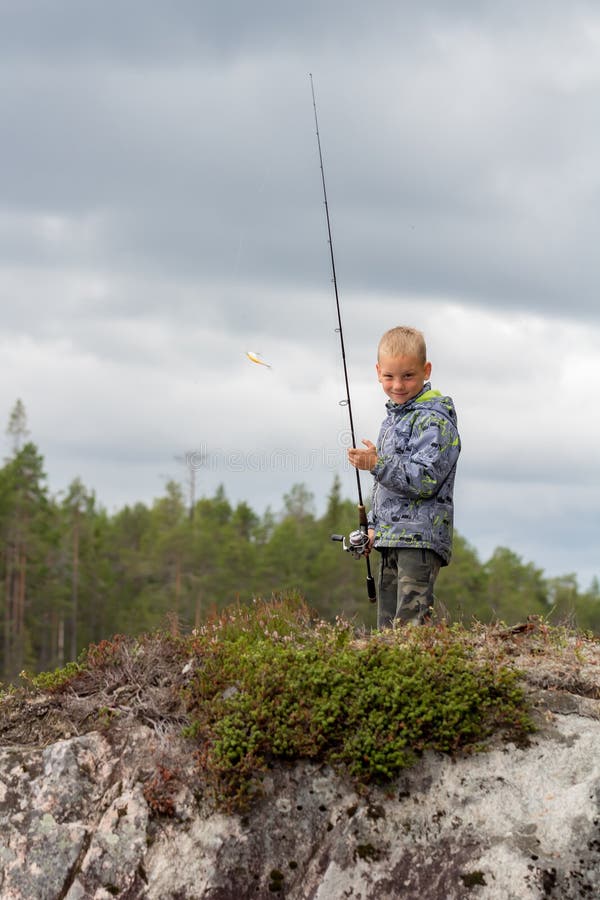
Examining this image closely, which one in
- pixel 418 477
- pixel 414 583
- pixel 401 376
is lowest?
pixel 414 583

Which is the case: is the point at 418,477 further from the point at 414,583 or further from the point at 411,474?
the point at 414,583

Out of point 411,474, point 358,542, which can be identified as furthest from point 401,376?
point 358,542

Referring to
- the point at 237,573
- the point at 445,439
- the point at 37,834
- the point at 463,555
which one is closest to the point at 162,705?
the point at 37,834

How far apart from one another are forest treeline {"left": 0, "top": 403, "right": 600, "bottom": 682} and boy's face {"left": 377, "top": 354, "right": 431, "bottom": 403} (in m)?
43.5

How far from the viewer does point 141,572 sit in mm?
69562

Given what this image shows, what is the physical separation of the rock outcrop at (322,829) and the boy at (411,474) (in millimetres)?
1640

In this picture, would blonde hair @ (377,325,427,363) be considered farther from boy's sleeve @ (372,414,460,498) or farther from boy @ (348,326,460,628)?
boy's sleeve @ (372,414,460,498)

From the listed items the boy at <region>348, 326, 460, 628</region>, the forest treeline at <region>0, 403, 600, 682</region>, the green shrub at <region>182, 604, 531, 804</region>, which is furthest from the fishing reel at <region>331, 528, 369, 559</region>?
the forest treeline at <region>0, 403, 600, 682</region>

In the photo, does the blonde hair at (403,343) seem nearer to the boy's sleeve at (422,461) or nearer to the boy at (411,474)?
the boy at (411,474)

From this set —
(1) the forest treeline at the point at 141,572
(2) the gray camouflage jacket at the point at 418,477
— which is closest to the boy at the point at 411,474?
(2) the gray camouflage jacket at the point at 418,477

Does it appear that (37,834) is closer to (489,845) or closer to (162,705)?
(162,705)

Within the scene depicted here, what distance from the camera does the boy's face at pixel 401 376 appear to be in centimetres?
816

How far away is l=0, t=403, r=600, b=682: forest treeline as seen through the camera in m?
58.0

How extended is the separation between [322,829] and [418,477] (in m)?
2.90
